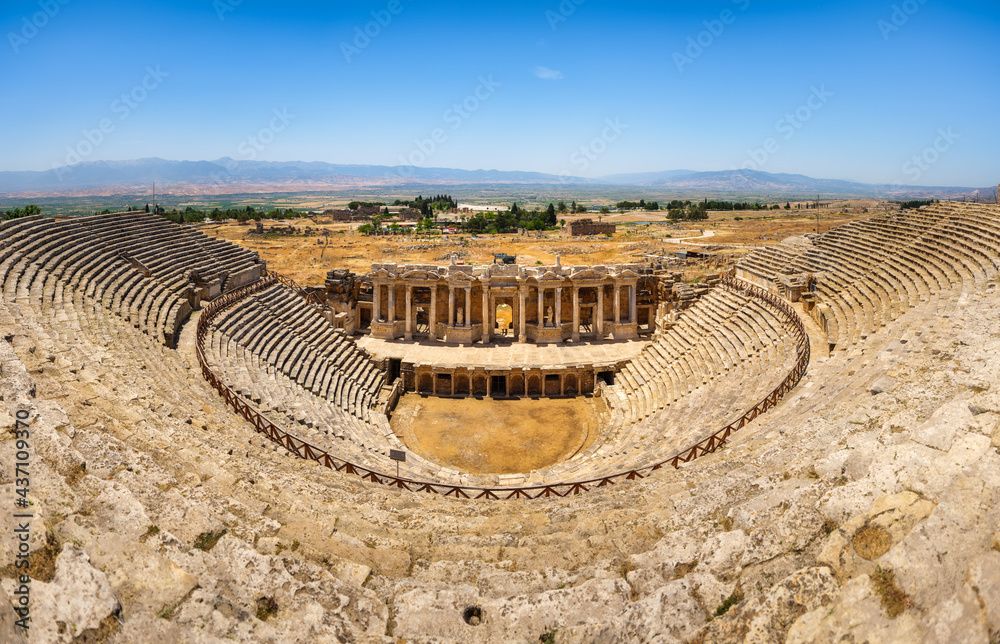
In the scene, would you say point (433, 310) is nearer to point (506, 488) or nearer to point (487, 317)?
point (487, 317)

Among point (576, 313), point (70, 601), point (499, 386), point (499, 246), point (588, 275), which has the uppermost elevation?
point (499, 246)

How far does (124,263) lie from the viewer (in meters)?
27.6

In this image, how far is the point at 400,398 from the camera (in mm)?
31453

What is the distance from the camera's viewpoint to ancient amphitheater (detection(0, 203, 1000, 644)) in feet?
20.8

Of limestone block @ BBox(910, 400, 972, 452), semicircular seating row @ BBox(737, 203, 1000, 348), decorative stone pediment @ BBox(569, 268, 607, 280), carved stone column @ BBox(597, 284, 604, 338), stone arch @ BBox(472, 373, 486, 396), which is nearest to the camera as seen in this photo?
limestone block @ BBox(910, 400, 972, 452)

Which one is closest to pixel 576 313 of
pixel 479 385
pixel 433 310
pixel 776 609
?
pixel 479 385

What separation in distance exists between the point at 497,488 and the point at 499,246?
78314mm

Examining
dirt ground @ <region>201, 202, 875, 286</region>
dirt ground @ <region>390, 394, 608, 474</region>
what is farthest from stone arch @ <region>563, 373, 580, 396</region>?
dirt ground @ <region>201, 202, 875, 286</region>

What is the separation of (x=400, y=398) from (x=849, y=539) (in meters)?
26.3

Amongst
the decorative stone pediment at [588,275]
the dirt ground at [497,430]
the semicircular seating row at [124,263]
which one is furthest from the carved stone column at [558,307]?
the semicircular seating row at [124,263]

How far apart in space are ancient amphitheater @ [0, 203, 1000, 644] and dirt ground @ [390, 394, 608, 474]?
5.41 feet

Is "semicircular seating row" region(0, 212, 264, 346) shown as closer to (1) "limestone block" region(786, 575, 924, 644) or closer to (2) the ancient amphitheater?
(2) the ancient amphitheater

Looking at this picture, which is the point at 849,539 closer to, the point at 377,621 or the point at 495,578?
the point at 495,578

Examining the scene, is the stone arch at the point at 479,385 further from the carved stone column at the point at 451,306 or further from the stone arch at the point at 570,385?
the carved stone column at the point at 451,306
